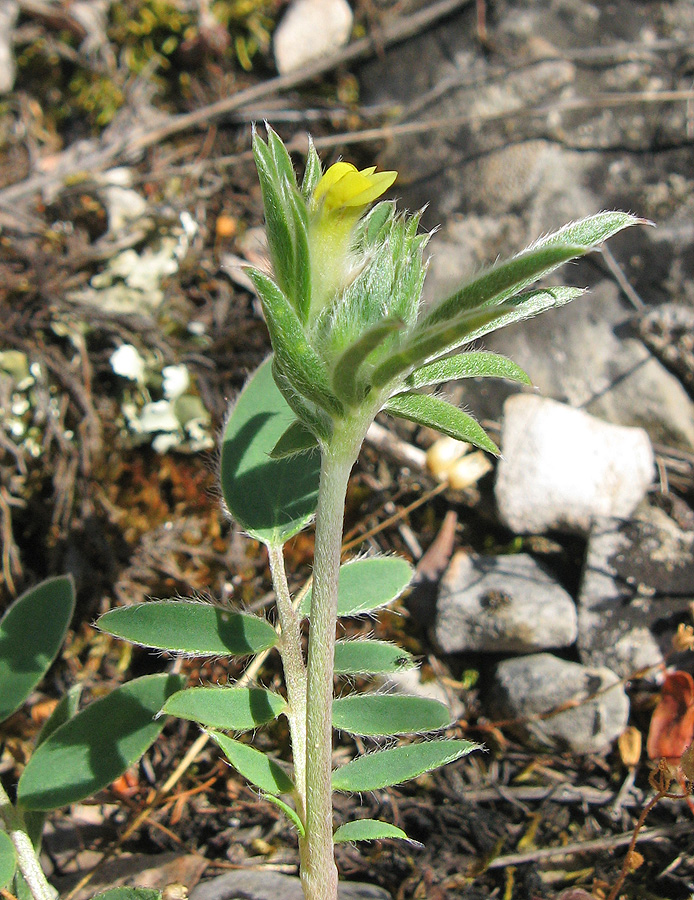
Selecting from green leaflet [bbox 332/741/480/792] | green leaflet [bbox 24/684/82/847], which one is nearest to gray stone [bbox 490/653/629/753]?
green leaflet [bbox 332/741/480/792]

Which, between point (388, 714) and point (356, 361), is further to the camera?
point (388, 714)

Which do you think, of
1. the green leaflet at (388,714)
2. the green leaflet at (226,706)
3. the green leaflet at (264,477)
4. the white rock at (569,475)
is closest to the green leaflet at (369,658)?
the green leaflet at (388,714)

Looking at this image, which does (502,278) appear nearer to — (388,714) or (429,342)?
(429,342)

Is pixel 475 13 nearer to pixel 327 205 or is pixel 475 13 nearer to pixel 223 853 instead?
pixel 327 205

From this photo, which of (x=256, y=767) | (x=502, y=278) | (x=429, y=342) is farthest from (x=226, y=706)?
(x=502, y=278)

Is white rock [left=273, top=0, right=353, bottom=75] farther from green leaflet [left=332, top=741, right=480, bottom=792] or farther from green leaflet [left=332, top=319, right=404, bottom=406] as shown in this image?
green leaflet [left=332, top=741, right=480, bottom=792]
